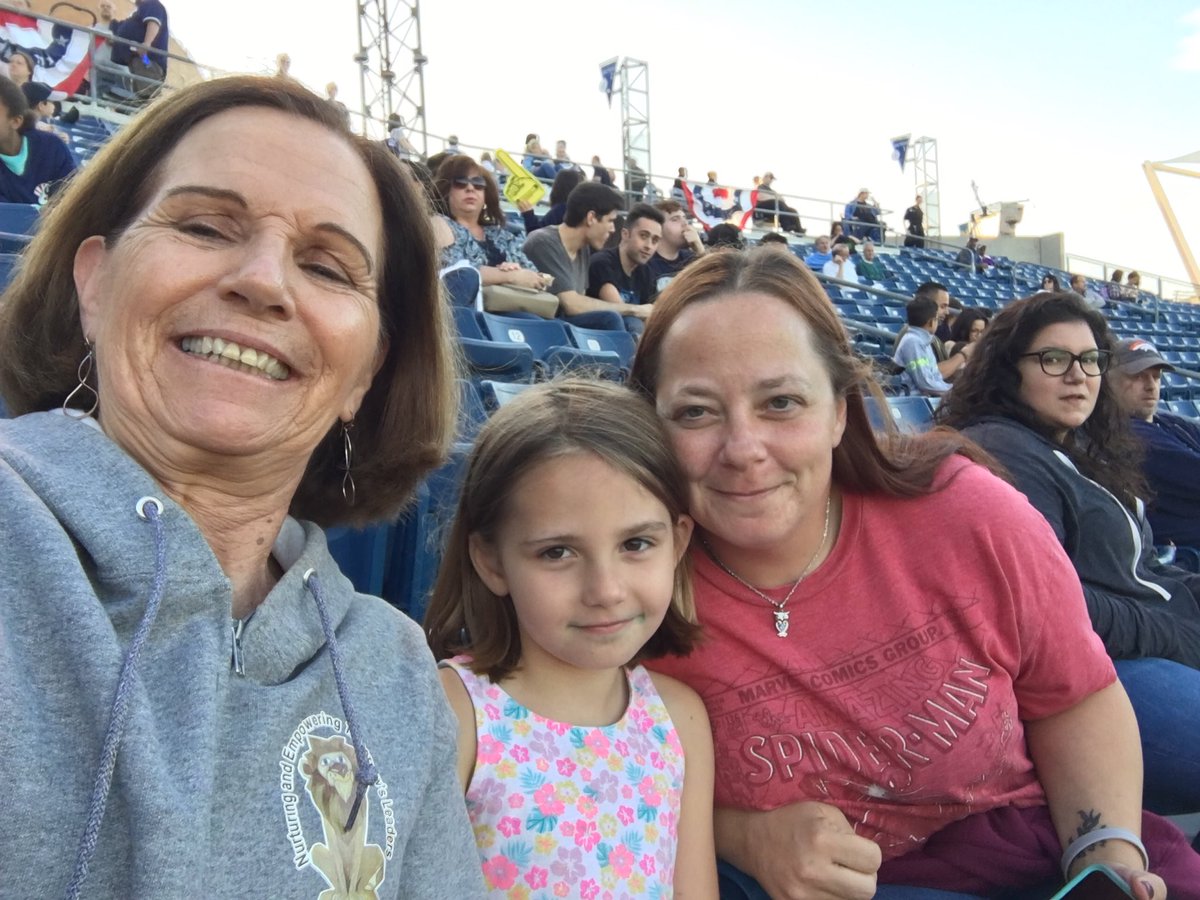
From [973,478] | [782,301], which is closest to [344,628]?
[782,301]

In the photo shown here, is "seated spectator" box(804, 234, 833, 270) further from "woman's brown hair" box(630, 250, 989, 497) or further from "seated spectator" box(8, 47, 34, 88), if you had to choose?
"woman's brown hair" box(630, 250, 989, 497)

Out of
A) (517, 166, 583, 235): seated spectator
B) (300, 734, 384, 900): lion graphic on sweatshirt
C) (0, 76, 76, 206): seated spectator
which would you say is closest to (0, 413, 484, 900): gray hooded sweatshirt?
(300, 734, 384, 900): lion graphic on sweatshirt

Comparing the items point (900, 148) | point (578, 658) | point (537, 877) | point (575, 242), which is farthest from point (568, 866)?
point (900, 148)

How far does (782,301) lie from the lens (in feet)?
4.68

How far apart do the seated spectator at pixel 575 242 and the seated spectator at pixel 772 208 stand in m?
10.3

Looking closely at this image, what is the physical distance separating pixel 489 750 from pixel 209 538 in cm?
53

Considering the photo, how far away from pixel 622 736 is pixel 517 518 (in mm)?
395

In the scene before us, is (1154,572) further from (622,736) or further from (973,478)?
(622,736)

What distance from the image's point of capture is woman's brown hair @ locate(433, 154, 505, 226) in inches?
176

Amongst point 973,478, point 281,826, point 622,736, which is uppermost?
point 973,478

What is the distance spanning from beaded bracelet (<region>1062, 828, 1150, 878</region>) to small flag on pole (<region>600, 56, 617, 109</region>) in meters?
21.6

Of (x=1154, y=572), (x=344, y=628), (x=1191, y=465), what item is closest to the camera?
(x=344, y=628)

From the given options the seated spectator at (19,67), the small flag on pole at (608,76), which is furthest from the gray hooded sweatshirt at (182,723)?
the small flag on pole at (608,76)

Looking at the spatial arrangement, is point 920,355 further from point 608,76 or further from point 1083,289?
point 608,76
